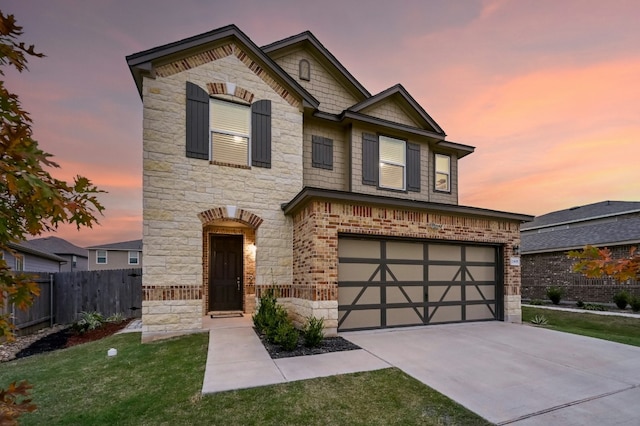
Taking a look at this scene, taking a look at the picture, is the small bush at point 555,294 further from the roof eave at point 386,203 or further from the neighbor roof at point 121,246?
the neighbor roof at point 121,246

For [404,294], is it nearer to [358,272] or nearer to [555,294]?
[358,272]

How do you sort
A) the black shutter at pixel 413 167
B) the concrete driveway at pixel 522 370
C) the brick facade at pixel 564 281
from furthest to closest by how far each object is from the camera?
the brick facade at pixel 564 281 → the black shutter at pixel 413 167 → the concrete driveway at pixel 522 370

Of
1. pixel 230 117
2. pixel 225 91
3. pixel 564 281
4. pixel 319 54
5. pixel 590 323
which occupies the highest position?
pixel 319 54

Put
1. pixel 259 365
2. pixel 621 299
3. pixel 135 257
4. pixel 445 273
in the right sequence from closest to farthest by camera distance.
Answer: pixel 259 365 < pixel 445 273 < pixel 621 299 < pixel 135 257

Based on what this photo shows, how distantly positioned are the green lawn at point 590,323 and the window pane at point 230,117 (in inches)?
431

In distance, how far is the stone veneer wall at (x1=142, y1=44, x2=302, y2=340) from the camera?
7910 mm

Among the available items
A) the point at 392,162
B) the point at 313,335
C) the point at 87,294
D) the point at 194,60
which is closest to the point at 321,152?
the point at 392,162

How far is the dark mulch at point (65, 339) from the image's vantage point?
343 inches

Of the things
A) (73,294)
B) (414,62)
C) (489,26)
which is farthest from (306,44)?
(73,294)

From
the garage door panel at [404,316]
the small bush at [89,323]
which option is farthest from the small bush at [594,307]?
the small bush at [89,323]

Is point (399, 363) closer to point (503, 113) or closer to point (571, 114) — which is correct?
point (503, 113)

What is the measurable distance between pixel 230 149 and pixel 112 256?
86.8 feet

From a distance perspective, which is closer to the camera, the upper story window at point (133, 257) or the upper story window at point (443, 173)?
the upper story window at point (443, 173)

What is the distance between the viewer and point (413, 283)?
9055 millimetres
